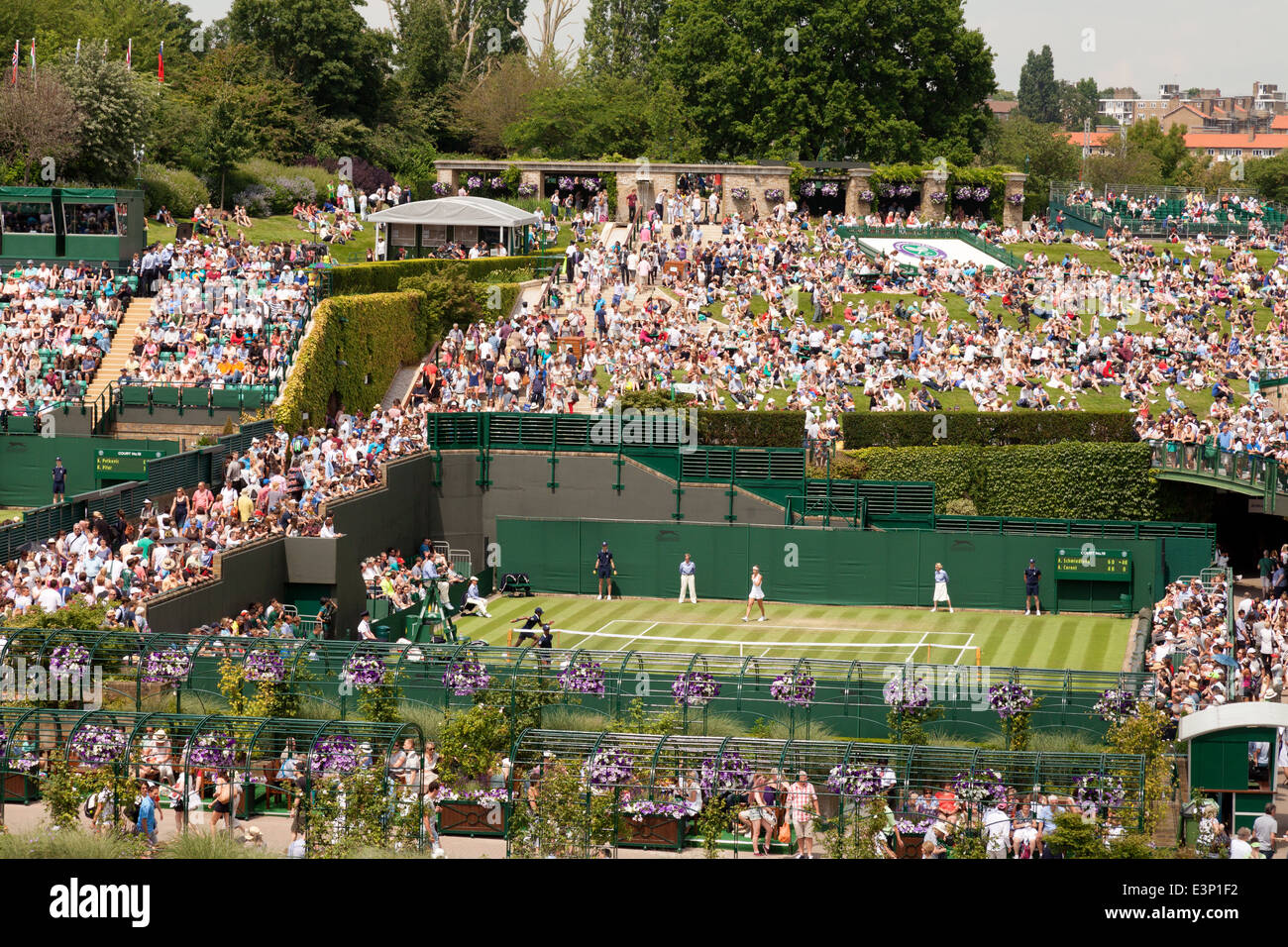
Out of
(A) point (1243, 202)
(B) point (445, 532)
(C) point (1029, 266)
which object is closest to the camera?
(B) point (445, 532)

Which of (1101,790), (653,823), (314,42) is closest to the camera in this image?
(1101,790)

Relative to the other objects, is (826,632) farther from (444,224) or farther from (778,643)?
(444,224)

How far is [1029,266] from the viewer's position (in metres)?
61.6

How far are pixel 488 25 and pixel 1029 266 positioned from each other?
56.6 m

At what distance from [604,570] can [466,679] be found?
54.8 feet

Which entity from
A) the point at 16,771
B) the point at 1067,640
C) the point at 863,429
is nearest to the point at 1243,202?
the point at 863,429

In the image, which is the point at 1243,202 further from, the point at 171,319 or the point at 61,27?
the point at 61,27

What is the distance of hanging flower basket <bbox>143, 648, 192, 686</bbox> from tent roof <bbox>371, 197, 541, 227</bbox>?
110ft

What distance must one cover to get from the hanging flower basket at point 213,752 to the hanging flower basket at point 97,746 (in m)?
0.93

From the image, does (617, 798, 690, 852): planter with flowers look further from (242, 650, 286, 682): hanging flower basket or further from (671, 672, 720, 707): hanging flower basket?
(242, 650, 286, 682): hanging flower basket

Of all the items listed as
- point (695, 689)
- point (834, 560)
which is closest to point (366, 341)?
point (834, 560)

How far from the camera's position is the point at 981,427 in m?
45.5
